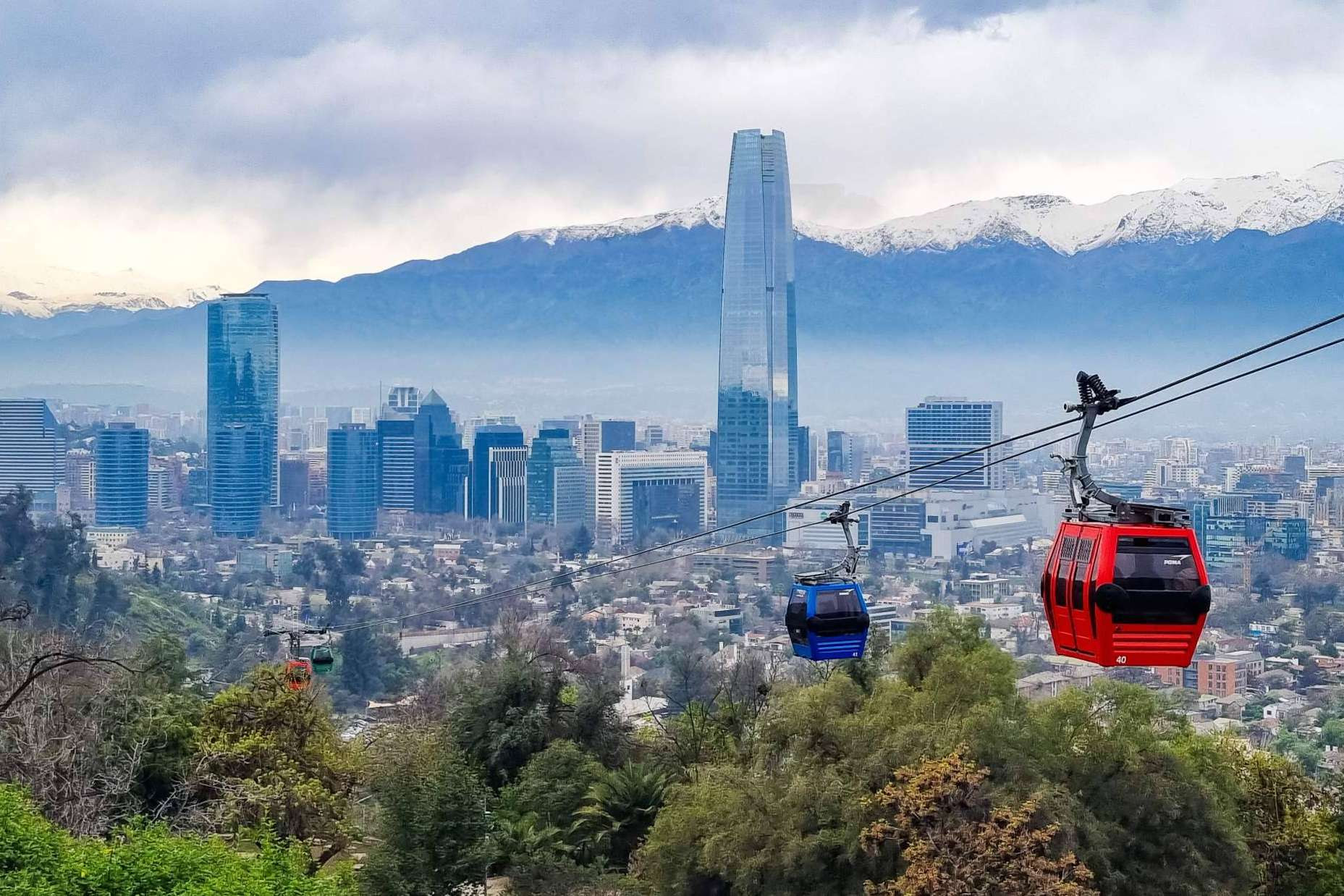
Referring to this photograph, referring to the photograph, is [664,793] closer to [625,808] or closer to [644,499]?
[625,808]

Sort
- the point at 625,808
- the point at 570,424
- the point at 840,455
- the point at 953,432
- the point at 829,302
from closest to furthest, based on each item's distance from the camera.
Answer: the point at 625,808 → the point at 953,432 → the point at 840,455 → the point at 570,424 → the point at 829,302

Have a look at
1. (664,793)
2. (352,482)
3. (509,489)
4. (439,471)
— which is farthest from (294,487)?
(664,793)

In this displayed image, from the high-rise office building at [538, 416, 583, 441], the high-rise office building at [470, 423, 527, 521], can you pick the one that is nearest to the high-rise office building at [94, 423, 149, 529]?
the high-rise office building at [470, 423, 527, 521]

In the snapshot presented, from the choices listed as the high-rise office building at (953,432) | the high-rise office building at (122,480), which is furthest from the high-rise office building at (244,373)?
the high-rise office building at (953,432)

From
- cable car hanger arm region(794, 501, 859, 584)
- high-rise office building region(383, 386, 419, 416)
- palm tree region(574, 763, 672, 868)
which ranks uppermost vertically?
high-rise office building region(383, 386, 419, 416)

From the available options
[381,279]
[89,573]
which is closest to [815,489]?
[89,573]

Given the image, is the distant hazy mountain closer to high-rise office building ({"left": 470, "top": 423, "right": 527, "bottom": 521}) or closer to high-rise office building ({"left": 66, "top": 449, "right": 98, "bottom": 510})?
high-rise office building ({"left": 66, "top": 449, "right": 98, "bottom": 510})
